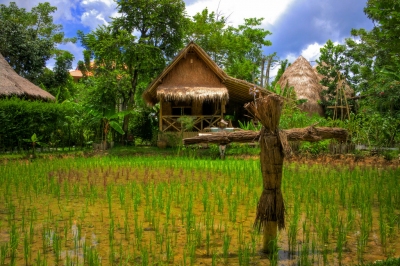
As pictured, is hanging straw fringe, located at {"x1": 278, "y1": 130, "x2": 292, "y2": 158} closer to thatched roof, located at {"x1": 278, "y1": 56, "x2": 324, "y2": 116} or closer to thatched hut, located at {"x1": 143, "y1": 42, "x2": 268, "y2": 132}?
thatched hut, located at {"x1": 143, "y1": 42, "x2": 268, "y2": 132}

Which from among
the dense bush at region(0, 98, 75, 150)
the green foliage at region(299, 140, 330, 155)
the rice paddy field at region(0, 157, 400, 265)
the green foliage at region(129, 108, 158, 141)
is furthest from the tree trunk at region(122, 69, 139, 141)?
the rice paddy field at region(0, 157, 400, 265)

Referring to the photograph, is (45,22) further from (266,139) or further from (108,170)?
(266,139)

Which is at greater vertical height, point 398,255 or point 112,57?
point 112,57

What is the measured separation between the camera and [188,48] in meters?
14.4

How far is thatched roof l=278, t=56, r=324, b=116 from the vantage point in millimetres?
19000

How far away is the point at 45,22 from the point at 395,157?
22.1m

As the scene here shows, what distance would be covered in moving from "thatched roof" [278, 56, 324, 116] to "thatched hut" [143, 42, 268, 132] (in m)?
4.21

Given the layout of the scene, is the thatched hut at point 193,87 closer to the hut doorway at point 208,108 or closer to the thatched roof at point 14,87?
the hut doorway at point 208,108

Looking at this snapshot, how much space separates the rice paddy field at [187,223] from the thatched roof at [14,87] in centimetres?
832

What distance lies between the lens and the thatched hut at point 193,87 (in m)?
14.0

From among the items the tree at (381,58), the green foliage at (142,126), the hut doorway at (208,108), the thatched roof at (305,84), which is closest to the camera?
the tree at (381,58)

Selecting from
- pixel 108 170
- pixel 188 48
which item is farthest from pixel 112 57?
pixel 108 170

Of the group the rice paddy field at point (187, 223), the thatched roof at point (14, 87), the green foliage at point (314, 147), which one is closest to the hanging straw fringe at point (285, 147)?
the rice paddy field at point (187, 223)

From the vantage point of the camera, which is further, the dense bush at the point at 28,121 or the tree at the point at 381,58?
the dense bush at the point at 28,121
